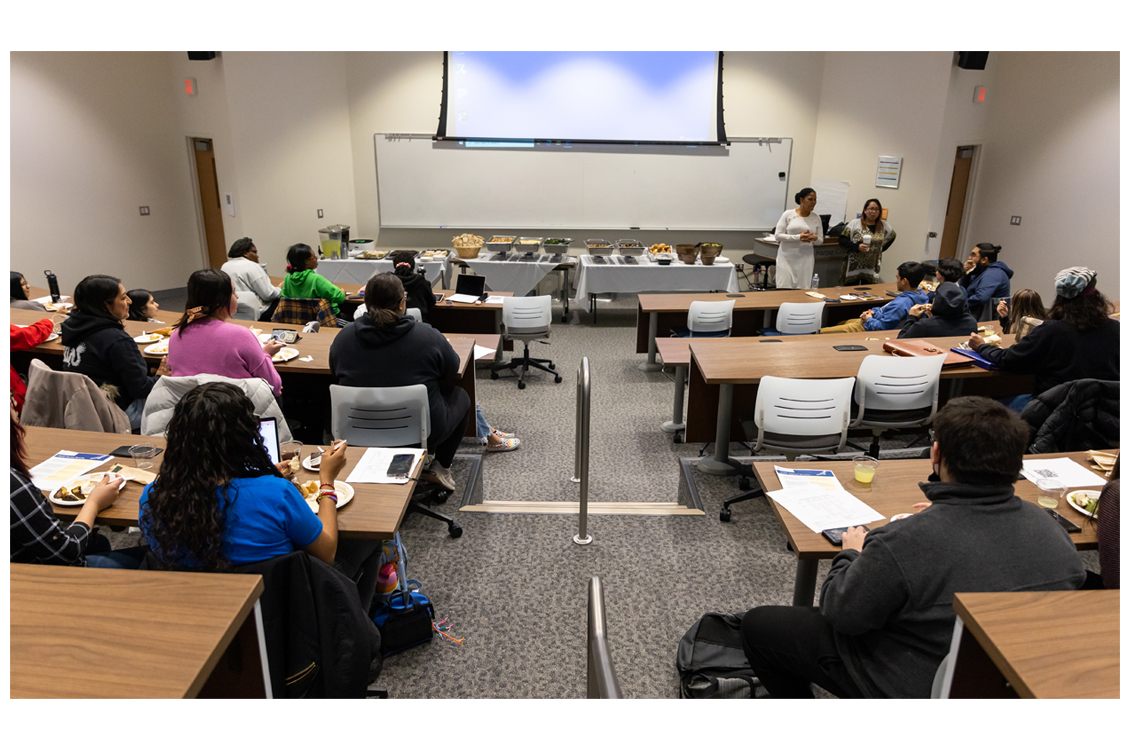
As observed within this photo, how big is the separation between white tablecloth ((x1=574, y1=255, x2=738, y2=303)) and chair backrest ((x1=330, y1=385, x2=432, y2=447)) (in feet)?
14.4

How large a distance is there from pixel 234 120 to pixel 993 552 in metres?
8.11

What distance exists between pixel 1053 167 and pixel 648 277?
173 inches

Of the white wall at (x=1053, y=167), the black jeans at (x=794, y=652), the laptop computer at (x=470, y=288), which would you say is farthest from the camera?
the white wall at (x=1053, y=167)

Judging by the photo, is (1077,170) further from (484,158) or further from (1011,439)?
(1011,439)

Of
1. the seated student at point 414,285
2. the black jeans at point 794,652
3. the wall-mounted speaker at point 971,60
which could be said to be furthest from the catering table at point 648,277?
the black jeans at point 794,652

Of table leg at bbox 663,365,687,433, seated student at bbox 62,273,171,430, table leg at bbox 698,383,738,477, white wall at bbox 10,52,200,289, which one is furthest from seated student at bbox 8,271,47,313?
table leg at bbox 698,383,738,477

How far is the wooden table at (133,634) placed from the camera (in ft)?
4.11

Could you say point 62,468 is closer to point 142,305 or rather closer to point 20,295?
point 142,305

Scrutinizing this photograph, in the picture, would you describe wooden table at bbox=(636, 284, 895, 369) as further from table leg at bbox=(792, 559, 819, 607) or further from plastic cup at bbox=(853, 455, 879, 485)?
table leg at bbox=(792, 559, 819, 607)

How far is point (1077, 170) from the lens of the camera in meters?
6.96

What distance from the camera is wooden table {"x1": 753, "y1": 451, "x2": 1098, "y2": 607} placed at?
84.4 inches

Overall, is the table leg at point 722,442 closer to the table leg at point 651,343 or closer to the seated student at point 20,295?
the table leg at point 651,343

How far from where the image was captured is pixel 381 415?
324 cm

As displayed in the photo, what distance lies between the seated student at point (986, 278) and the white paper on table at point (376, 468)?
476cm
